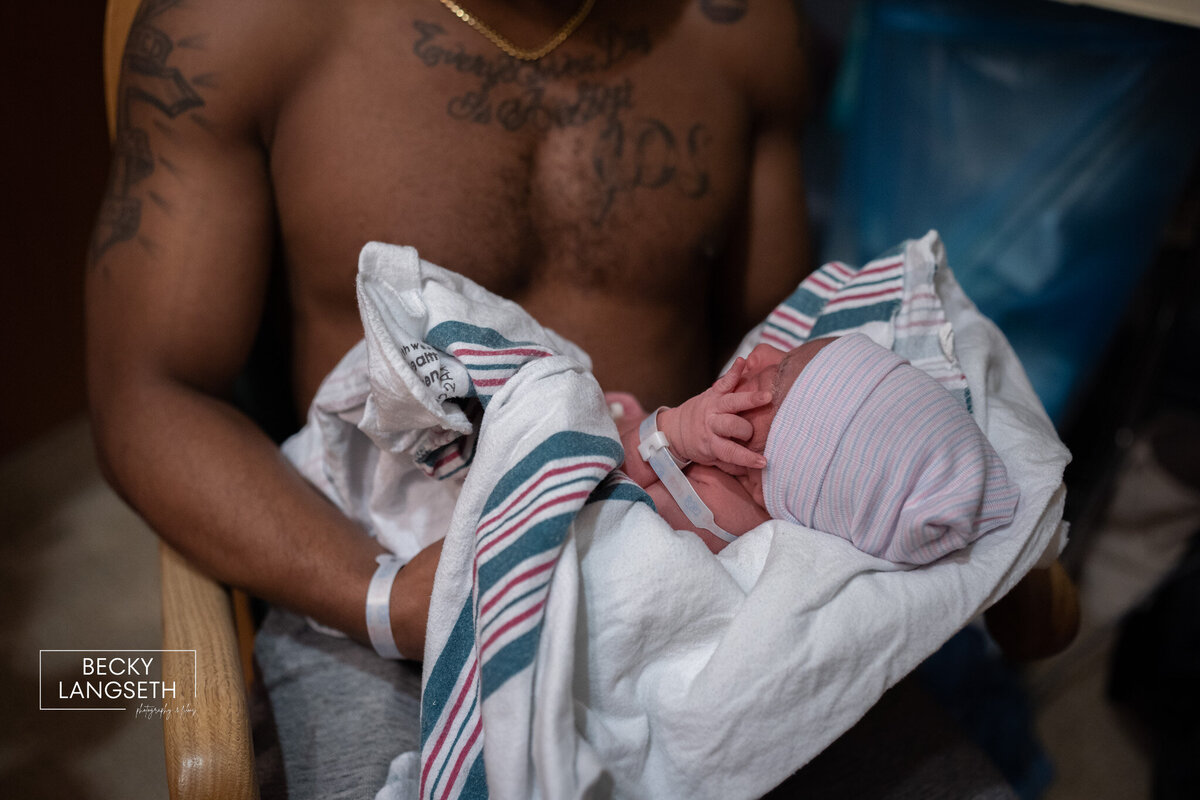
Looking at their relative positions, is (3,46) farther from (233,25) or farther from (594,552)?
(594,552)

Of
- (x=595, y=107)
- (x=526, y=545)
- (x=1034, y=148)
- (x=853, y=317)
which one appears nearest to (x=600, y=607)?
(x=526, y=545)

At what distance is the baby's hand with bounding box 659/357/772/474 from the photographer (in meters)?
0.71

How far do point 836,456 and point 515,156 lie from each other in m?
0.51

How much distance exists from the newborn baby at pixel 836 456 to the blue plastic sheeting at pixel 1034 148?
849mm

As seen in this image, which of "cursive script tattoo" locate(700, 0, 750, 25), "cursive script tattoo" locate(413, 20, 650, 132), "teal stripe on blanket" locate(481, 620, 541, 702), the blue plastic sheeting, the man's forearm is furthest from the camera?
the blue plastic sheeting

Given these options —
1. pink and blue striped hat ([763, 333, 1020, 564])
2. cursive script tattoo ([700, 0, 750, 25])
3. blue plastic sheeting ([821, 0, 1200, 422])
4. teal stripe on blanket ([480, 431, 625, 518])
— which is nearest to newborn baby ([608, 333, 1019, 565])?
pink and blue striped hat ([763, 333, 1020, 564])

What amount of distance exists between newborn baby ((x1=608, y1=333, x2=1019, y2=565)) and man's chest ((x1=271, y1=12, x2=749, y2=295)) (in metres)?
0.28

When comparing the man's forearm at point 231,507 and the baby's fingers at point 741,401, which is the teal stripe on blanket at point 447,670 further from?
the baby's fingers at point 741,401

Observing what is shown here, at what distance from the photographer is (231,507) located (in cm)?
81

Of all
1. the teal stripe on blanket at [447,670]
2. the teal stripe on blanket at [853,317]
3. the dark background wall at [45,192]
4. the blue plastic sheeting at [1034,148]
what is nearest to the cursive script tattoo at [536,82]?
the teal stripe on blanket at [853,317]

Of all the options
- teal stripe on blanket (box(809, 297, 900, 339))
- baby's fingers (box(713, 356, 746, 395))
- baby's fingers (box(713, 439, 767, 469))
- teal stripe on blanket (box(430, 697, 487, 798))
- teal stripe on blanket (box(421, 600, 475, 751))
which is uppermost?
teal stripe on blanket (box(809, 297, 900, 339))

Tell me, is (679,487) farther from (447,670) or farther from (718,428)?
(447,670)

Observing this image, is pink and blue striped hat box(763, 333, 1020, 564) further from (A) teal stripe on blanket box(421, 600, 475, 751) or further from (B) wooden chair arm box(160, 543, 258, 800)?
(B) wooden chair arm box(160, 543, 258, 800)

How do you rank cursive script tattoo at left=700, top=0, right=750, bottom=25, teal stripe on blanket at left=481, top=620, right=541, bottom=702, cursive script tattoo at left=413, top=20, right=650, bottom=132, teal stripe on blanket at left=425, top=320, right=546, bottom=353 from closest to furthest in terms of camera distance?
teal stripe on blanket at left=481, top=620, right=541, bottom=702, teal stripe on blanket at left=425, top=320, right=546, bottom=353, cursive script tattoo at left=413, top=20, right=650, bottom=132, cursive script tattoo at left=700, top=0, right=750, bottom=25
